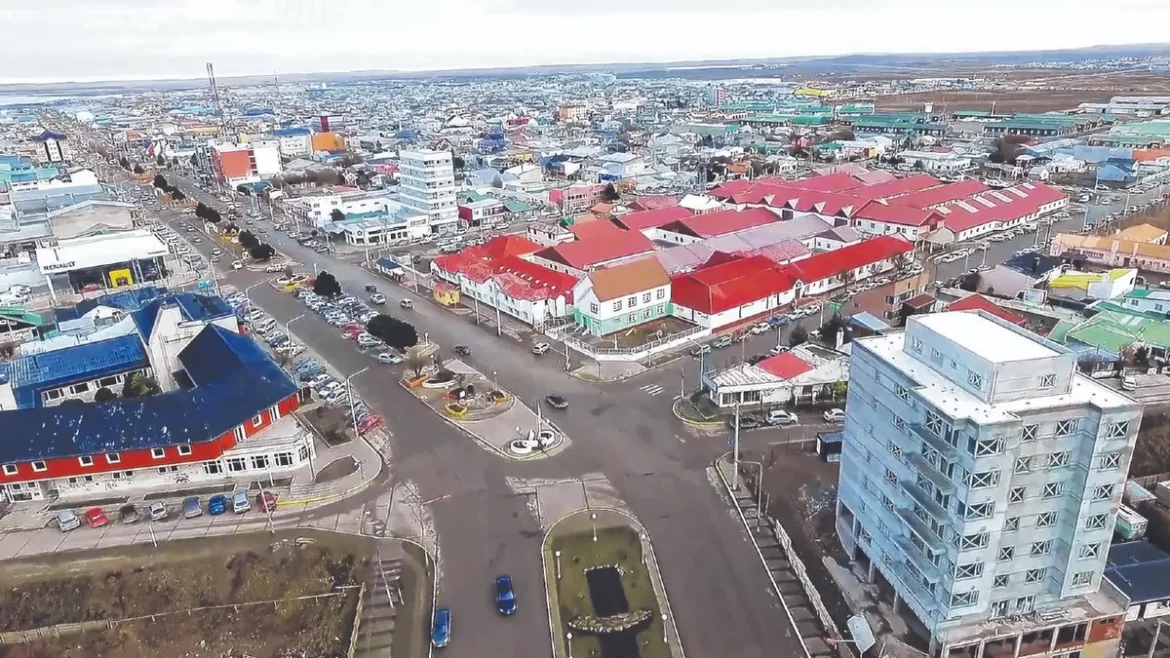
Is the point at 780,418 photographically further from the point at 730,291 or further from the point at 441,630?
the point at 441,630

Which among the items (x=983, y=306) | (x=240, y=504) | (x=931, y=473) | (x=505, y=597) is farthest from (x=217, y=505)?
(x=983, y=306)

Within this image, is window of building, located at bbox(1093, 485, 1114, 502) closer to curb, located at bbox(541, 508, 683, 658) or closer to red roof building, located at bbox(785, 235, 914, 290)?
curb, located at bbox(541, 508, 683, 658)

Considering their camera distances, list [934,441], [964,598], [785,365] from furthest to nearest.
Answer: [785,365]
[964,598]
[934,441]

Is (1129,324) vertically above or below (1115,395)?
below

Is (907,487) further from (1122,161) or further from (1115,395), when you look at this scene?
(1122,161)

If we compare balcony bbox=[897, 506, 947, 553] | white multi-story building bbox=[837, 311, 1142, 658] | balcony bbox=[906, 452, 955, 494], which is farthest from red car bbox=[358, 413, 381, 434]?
balcony bbox=[906, 452, 955, 494]

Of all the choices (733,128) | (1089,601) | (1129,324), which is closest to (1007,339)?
(1089,601)
